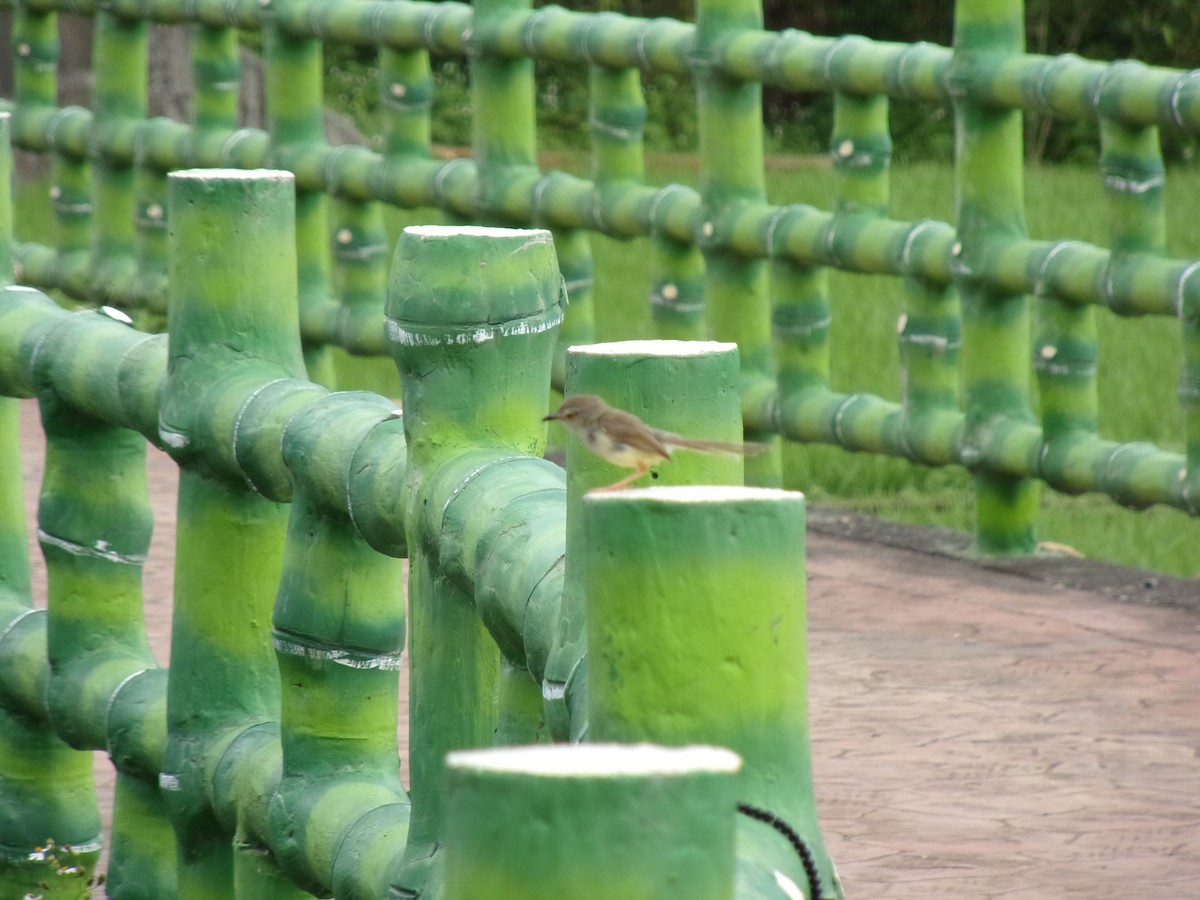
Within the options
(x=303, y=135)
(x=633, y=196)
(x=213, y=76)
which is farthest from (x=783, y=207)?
(x=213, y=76)

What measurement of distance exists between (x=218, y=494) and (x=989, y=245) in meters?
2.72

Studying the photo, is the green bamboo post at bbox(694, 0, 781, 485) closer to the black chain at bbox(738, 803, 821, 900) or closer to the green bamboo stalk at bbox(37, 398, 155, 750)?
the green bamboo stalk at bbox(37, 398, 155, 750)

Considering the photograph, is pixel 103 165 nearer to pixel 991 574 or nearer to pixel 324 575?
pixel 991 574

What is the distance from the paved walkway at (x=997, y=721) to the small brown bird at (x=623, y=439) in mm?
1475

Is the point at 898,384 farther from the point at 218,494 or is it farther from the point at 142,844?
the point at 218,494

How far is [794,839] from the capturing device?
1539mm

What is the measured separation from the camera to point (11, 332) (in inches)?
120

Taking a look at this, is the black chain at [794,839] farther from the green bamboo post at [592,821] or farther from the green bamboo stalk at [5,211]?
the green bamboo stalk at [5,211]

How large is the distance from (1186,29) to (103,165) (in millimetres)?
9531

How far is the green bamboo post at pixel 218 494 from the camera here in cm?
261

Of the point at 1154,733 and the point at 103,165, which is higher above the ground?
the point at 103,165

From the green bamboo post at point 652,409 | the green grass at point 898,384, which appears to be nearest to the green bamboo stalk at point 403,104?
the green grass at point 898,384

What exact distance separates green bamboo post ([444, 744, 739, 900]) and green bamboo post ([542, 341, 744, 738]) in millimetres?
474

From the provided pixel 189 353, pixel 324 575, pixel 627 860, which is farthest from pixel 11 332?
pixel 627 860
